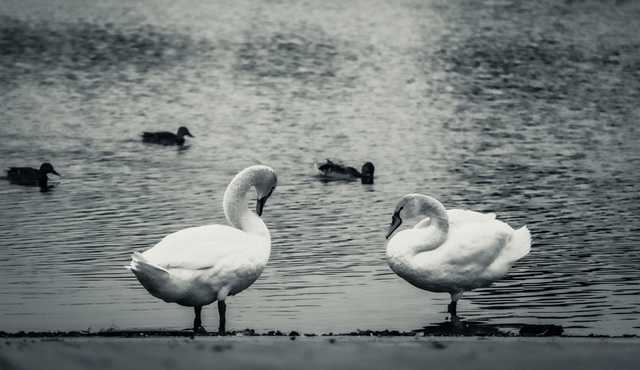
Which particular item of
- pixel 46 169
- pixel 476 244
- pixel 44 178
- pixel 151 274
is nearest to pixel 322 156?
pixel 46 169

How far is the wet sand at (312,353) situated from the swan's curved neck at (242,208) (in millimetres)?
3515

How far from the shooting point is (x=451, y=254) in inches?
477

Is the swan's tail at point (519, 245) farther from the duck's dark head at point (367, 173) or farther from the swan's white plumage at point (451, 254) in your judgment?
the duck's dark head at point (367, 173)

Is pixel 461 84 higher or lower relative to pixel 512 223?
higher

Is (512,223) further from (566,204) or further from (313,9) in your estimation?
(313,9)

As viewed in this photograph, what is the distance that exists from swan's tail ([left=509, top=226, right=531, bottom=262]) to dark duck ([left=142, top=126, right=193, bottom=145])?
1618 cm

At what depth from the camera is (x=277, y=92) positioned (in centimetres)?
3938

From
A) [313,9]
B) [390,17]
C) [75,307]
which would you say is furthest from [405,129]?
[313,9]

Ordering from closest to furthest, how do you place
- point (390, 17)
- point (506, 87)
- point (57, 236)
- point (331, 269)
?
point (331, 269) → point (57, 236) → point (506, 87) → point (390, 17)

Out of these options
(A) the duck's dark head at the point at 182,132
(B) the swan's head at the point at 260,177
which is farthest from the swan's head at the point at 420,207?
(A) the duck's dark head at the point at 182,132

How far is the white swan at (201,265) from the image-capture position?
10680mm

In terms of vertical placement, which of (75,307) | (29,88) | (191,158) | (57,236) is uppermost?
(29,88)

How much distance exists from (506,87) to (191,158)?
17417 mm

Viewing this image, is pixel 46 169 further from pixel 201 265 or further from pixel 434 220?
pixel 201 265
